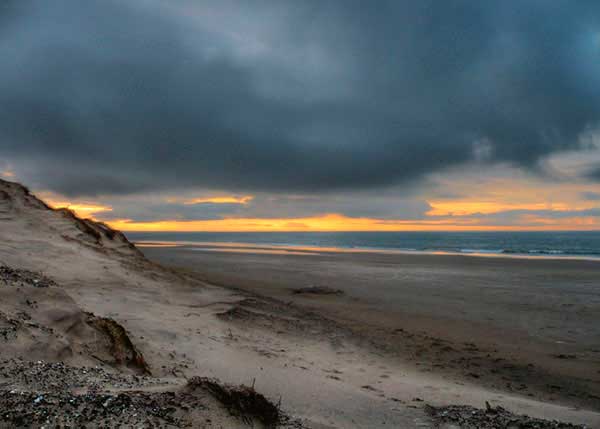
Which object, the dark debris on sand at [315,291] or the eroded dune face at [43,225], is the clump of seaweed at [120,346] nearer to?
the eroded dune face at [43,225]

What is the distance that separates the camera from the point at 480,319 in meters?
12.6

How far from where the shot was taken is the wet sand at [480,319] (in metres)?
7.64

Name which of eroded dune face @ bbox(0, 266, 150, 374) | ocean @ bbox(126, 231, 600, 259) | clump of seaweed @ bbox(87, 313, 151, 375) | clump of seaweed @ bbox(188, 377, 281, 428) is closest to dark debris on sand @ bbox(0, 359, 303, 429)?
clump of seaweed @ bbox(188, 377, 281, 428)

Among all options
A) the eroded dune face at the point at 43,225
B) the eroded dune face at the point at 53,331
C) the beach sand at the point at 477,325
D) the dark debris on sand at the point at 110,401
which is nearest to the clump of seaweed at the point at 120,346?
the eroded dune face at the point at 53,331

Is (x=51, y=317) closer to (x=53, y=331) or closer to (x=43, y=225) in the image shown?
(x=53, y=331)

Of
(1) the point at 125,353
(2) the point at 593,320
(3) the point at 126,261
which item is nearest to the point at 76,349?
(1) the point at 125,353

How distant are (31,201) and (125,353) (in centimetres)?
1246

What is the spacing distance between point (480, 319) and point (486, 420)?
9.47m

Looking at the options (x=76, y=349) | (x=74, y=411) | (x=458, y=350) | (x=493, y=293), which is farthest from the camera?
(x=493, y=293)

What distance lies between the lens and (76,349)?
4090mm

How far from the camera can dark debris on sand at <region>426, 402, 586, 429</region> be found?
3877mm

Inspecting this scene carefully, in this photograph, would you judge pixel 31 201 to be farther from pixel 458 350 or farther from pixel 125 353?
pixel 458 350

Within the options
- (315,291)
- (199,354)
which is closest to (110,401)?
(199,354)

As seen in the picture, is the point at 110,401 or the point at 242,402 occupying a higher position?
the point at 110,401
